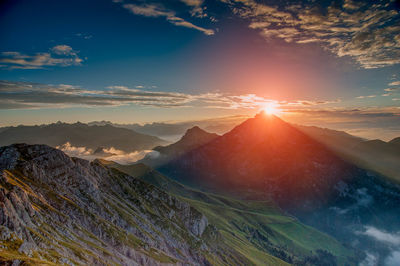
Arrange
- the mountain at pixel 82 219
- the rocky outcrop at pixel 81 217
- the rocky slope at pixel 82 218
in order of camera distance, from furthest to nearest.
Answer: the rocky outcrop at pixel 81 217, the rocky slope at pixel 82 218, the mountain at pixel 82 219

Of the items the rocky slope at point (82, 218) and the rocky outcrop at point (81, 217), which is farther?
the rocky outcrop at point (81, 217)

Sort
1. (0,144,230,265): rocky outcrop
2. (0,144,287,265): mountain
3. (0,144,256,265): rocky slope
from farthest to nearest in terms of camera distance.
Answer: (0,144,230,265): rocky outcrop
(0,144,256,265): rocky slope
(0,144,287,265): mountain

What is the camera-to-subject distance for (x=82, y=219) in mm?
101500

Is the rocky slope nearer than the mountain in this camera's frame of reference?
No

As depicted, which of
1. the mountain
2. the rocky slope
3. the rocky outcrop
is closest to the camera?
the mountain

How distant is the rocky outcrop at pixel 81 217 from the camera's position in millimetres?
65625

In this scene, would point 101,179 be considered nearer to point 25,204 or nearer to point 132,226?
point 132,226

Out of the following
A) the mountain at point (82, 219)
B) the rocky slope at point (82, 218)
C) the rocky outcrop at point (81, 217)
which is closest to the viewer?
the mountain at point (82, 219)

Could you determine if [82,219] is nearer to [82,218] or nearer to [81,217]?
[82,218]

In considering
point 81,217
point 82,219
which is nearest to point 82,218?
point 82,219

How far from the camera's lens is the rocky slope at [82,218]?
64688 millimetres

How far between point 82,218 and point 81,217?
581mm

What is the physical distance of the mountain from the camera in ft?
212

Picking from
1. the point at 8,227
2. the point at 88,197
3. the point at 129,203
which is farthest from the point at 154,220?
the point at 8,227
